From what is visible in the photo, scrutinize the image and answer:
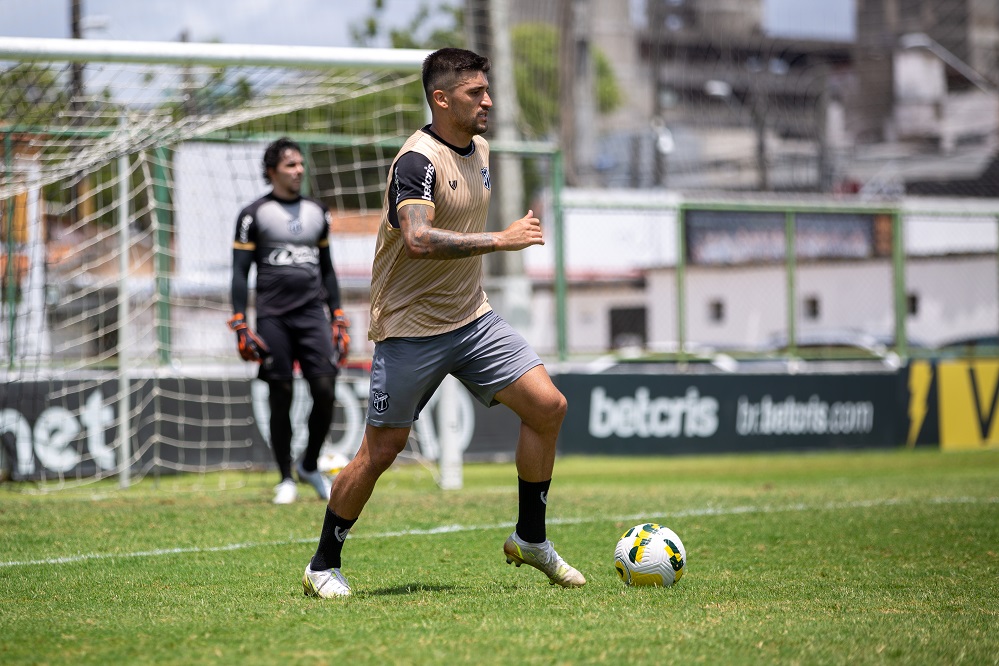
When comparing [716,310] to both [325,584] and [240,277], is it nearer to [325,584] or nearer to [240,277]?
[240,277]

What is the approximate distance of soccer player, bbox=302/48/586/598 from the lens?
511 cm

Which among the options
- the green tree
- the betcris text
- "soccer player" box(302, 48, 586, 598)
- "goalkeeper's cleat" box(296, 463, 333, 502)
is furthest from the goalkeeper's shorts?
the green tree

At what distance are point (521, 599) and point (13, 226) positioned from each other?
7.46 metres

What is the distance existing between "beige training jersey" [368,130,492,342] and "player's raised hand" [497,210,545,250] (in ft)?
1.17

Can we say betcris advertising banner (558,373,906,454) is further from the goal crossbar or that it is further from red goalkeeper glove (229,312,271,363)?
red goalkeeper glove (229,312,271,363)

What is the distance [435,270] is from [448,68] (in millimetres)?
862

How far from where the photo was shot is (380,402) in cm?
512

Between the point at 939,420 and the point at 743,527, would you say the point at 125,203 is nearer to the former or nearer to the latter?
the point at 743,527

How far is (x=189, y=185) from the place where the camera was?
11.8 m

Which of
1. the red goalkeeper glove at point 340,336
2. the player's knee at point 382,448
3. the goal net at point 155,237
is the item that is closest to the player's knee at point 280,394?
the red goalkeeper glove at point 340,336

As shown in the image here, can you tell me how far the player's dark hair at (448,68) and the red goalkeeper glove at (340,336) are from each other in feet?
11.8

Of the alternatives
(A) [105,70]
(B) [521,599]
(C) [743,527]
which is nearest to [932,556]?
(C) [743,527]

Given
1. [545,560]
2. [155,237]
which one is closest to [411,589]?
[545,560]

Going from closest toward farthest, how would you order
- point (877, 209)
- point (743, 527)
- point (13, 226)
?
point (743, 527), point (13, 226), point (877, 209)
